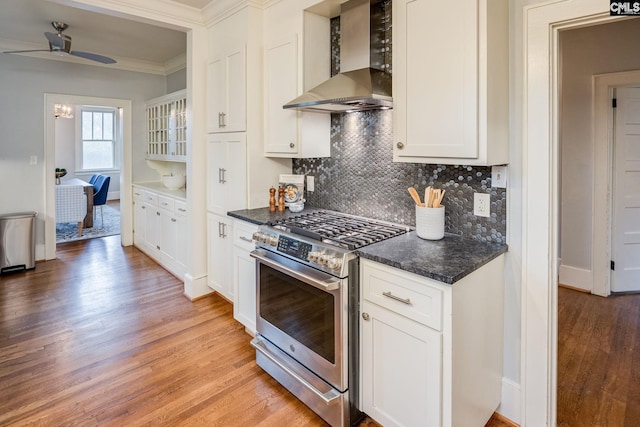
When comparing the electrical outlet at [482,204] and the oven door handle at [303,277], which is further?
the electrical outlet at [482,204]

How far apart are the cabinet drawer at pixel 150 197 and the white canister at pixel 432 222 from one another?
3.64 meters

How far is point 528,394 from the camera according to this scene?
1.85 m

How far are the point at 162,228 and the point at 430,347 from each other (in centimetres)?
375

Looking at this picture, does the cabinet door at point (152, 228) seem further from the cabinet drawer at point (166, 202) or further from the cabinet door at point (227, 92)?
the cabinet door at point (227, 92)

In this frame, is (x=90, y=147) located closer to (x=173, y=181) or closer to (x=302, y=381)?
(x=173, y=181)

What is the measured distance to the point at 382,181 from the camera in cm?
245

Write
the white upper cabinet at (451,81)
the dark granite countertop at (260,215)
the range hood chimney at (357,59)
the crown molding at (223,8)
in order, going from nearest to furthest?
1. the white upper cabinet at (451,81)
2. the range hood chimney at (357,59)
3. the dark granite countertop at (260,215)
4. the crown molding at (223,8)

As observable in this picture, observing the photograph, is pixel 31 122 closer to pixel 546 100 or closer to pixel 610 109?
pixel 546 100

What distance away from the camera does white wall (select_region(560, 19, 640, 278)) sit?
3.31 metres

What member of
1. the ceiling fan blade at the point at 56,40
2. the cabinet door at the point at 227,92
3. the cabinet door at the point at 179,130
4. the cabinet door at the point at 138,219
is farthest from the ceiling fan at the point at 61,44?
the cabinet door at the point at 138,219

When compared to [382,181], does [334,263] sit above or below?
below

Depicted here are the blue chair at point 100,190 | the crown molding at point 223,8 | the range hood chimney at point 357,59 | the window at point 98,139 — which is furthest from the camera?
the window at point 98,139

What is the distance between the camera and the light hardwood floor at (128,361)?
6.51ft

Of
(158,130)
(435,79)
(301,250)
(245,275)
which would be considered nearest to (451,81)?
(435,79)
